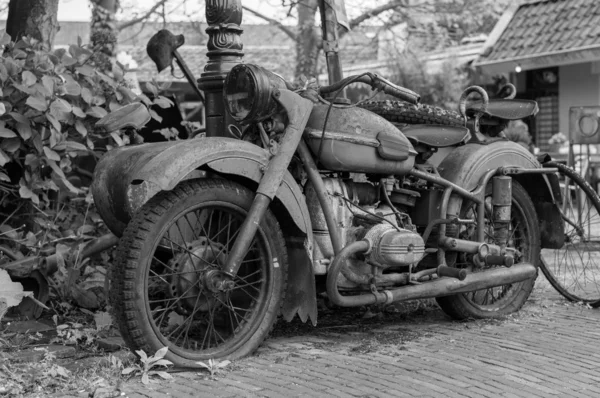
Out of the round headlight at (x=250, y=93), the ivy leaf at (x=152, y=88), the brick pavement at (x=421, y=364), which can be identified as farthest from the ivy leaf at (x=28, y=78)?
the brick pavement at (x=421, y=364)

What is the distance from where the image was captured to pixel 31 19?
735 centimetres

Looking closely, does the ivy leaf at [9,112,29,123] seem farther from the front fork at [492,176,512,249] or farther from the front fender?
the front fork at [492,176,512,249]

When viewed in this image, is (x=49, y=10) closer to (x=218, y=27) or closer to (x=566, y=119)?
(x=218, y=27)

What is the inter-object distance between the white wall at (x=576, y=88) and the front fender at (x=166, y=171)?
12.9 meters

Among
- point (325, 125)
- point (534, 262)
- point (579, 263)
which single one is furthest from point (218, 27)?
point (579, 263)

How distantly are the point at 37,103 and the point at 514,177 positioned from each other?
3.17 meters

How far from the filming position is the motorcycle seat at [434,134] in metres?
5.91

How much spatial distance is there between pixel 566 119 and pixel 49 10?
40.9 feet

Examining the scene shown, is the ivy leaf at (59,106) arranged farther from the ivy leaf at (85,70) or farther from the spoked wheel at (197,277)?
the spoked wheel at (197,277)

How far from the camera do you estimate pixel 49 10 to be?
24.3ft

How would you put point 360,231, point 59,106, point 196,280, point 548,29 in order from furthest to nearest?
point 548,29
point 59,106
point 360,231
point 196,280

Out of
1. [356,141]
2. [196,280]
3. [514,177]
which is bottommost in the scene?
[196,280]

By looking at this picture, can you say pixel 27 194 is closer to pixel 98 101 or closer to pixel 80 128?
pixel 80 128

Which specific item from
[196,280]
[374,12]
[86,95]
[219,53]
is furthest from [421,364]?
[374,12]
